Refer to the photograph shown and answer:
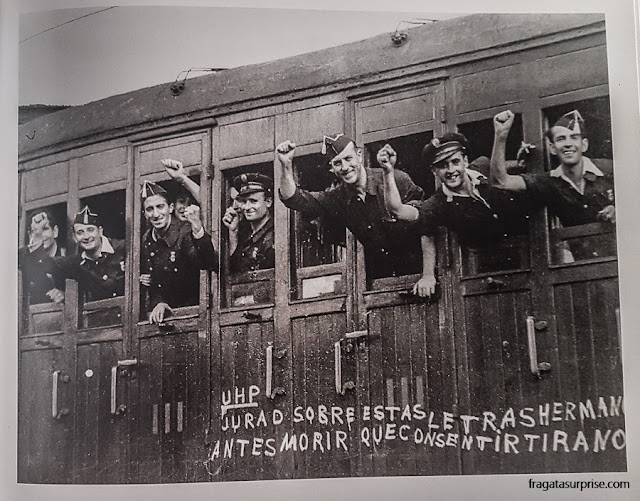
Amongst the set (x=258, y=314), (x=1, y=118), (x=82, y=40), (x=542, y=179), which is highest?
(x=82, y=40)

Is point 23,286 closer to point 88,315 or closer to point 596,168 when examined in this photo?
point 88,315

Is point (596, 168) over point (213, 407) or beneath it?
over

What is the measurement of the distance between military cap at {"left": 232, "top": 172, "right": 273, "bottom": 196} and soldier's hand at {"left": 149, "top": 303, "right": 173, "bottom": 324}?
0.88 ft

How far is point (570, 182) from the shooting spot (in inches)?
54.4

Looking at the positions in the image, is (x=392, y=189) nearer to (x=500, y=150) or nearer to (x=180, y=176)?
(x=500, y=150)

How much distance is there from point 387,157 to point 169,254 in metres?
0.47

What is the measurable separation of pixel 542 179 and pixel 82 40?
940 millimetres

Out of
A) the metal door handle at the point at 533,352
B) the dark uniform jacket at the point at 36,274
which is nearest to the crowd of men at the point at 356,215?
the dark uniform jacket at the point at 36,274

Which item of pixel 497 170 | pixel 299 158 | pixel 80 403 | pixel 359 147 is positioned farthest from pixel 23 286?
pixel 497 170

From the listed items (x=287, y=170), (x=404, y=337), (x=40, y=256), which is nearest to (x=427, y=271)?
(x=404, y=337)

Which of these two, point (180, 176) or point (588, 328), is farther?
point (180, 176)

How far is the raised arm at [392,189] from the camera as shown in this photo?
1405 millimetres

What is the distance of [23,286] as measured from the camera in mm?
1398

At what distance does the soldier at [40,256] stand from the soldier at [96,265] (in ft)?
0.10
